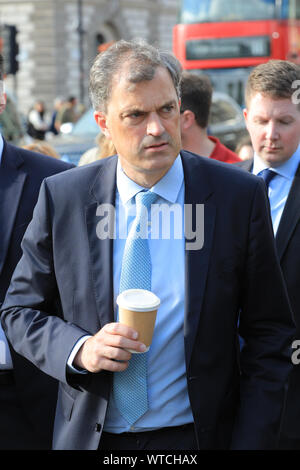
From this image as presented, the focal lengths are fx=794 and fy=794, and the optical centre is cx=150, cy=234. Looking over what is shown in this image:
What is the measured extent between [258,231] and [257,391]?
514mm

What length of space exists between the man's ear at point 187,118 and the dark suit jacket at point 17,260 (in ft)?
6.51

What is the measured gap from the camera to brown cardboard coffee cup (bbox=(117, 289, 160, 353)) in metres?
2.30

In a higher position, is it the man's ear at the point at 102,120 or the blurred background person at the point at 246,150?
the man's ear at the point at 102,120

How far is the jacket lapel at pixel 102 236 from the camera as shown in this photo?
2.56 metres

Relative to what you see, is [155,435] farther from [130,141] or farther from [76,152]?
[76,152]

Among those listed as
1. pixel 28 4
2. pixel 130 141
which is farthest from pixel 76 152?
pixel 28 4

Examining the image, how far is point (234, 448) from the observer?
2535mm

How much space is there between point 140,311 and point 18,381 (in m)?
1.12

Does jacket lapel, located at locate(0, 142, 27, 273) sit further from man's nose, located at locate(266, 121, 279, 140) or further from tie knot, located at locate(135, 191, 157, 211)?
man's nose, located at locate(266, 121, 279, 140)

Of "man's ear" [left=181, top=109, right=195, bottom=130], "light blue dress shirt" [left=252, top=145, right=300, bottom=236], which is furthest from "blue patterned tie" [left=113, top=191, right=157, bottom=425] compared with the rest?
"man's ear" [left=181, top=109, right=195, bottom=130]

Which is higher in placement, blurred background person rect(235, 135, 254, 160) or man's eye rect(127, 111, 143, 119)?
man's eye rect(127, 111, 143, 119)

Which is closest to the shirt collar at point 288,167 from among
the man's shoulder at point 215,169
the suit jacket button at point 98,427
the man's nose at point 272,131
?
the man's nose at point 272,131

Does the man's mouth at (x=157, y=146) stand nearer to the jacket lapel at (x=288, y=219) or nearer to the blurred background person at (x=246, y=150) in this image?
the jacket lapel at (x=288, y=219)

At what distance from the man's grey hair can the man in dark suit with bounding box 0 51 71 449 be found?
75 cm
